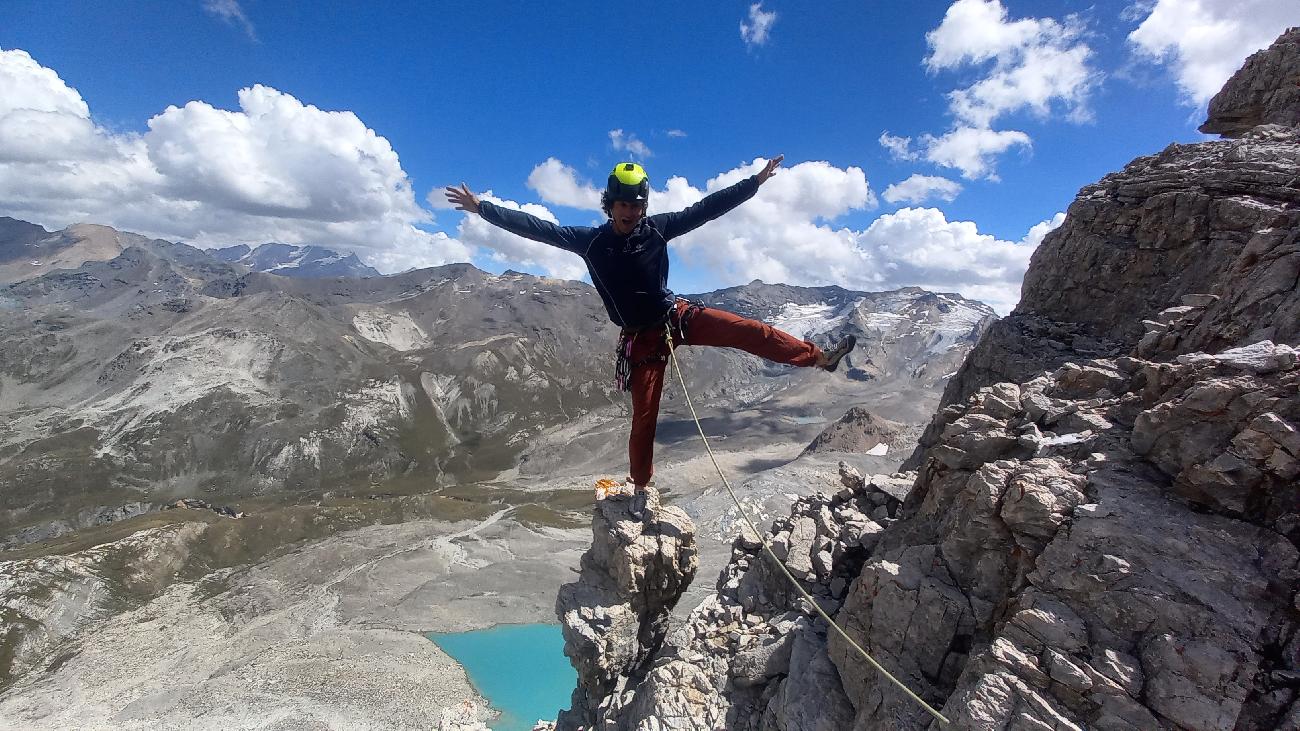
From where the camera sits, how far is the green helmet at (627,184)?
9.70 meters

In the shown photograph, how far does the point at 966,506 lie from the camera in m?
9.40

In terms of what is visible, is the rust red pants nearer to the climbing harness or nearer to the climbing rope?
the climbing harness

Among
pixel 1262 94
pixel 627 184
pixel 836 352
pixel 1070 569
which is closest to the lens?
pixel 1070 569

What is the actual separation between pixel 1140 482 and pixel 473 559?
9055 centimetres

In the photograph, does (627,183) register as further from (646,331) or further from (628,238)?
(646,331)

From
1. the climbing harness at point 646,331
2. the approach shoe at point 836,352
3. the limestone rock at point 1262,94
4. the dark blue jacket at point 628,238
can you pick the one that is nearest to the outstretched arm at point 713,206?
the dark blue jacket at point 628,238

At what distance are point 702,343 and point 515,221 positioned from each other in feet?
14.9

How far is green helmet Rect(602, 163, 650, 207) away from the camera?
9695 mm

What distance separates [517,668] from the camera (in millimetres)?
60125

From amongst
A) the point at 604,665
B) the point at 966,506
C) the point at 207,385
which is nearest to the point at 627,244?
the point at 966,506

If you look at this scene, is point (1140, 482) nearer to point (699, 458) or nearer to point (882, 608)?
point (882, 608)

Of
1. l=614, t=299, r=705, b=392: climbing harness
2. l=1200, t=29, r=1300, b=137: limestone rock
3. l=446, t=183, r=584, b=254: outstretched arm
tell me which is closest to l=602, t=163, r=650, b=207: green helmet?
l=446, t=183, r=584, b=254: outstretched arm

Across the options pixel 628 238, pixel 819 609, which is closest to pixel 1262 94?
pixel 628 238

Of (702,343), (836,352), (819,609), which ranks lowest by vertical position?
(819,609)
